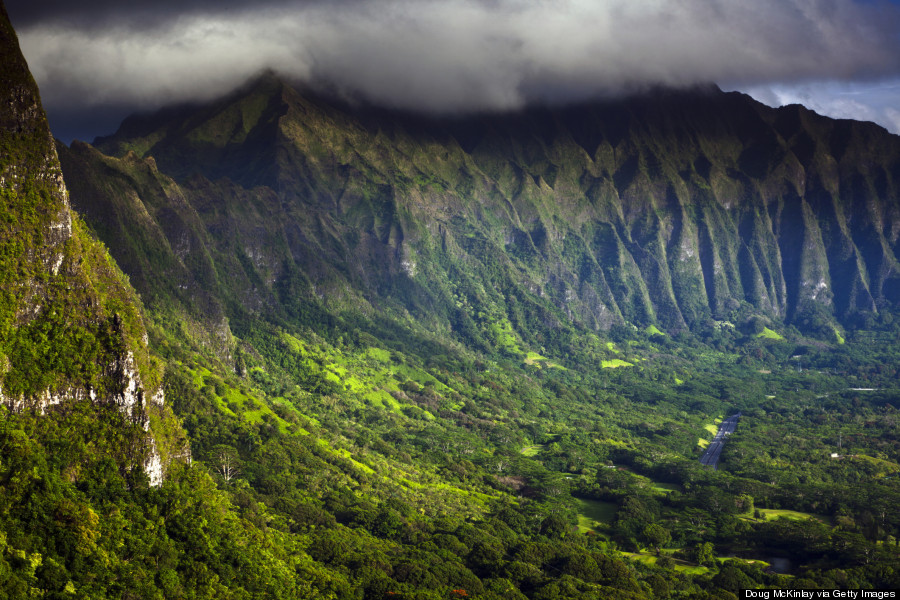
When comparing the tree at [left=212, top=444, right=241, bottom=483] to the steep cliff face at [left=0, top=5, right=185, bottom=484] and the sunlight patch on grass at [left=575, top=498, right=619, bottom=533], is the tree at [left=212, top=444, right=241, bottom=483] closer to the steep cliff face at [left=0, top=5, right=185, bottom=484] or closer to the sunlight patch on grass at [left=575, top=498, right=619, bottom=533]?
the steep cliff face at [left=0, top=5, right=185, bottom=484]

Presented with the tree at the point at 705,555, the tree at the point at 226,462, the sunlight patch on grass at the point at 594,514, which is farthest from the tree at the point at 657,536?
the tree at the point at 226,462

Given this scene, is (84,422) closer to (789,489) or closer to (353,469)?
(353,469)

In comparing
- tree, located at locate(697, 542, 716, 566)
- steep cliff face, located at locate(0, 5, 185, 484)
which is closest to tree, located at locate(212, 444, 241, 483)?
steep cliff face, located at locate(0, 5, 185, 484)

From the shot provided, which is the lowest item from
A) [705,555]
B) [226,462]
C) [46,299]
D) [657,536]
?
[705,555]

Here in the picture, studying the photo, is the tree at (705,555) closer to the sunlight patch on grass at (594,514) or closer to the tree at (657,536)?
the tree at (657,536)

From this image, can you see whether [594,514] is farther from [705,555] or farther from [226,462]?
[226,462]

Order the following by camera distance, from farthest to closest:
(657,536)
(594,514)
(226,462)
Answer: (594,514)
(657,536)
(226,462)

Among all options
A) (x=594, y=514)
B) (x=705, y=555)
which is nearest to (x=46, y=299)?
(x=705, y=555)

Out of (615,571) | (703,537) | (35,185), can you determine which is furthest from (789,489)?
(35,185)
